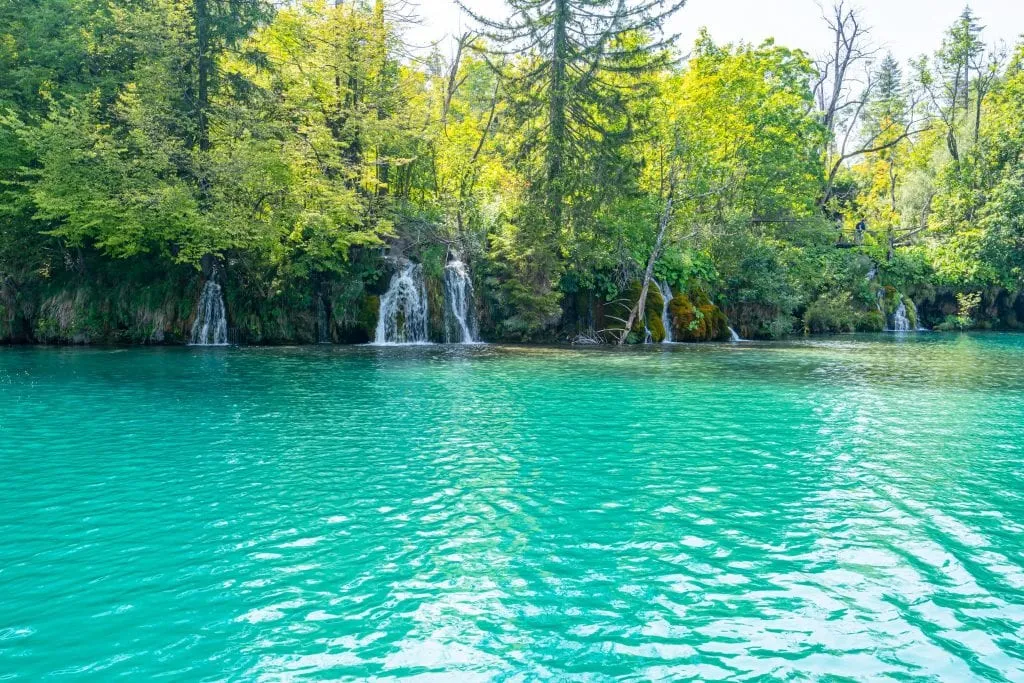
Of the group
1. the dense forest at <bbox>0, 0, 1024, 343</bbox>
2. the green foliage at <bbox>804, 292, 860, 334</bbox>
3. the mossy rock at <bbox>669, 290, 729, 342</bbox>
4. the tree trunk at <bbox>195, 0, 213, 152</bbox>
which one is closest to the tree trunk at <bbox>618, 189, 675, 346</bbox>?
the dense forest at <bbox>0, 0, 1024, 343</bbox>

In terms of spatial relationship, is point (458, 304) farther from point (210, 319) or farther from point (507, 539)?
point (507, 539)

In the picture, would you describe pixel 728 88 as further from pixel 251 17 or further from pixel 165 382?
pixel 165 382

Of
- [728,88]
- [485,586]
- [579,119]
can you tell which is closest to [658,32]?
[579,119]

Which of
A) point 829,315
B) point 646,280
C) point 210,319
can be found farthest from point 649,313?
point 210,319

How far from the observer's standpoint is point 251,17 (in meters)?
23.9

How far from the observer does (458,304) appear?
85.5ft

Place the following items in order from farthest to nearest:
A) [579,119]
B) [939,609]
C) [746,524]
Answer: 1. [579,119]
2. [746,524]
3. [939,609]

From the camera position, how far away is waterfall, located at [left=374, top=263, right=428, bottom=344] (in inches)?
991

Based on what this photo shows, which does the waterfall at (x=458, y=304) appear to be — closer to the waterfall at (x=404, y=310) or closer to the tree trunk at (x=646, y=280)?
the waterfall at (x=404, y=310)

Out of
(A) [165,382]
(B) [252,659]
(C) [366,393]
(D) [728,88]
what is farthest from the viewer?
(D) [728,88]

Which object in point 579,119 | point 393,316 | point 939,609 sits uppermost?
point 579,119

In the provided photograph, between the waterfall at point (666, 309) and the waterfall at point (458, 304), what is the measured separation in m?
8.13

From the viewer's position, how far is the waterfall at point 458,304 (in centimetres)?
2578

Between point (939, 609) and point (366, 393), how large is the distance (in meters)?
11.0
